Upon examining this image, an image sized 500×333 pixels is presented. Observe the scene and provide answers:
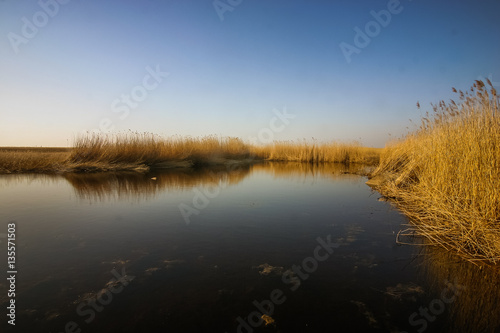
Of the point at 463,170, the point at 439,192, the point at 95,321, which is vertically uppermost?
the point at 463,170

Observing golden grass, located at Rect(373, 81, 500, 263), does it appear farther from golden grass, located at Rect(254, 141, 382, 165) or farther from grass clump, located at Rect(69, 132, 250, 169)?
golden grass, located at Rect(254, 141, 382, 165)

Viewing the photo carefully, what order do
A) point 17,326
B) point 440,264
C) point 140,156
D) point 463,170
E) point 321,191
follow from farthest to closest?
point 140,156 → point 321,191 → point 463,170 → point 440,264 → point 17,326

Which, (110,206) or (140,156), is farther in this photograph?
(140,156)

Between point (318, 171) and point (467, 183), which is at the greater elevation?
point (467, 183)

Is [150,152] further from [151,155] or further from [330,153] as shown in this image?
[330,153]

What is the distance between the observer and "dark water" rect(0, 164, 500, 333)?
1.95 m

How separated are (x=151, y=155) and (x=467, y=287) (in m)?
14.9

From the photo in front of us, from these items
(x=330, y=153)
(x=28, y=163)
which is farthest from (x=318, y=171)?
(x=28, y=163)

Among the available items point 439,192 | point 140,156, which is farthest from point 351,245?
point 140,156

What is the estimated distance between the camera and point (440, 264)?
2.91 metres

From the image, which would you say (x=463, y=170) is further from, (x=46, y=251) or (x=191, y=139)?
(x=191, y=139)

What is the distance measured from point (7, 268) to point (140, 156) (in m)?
12.5

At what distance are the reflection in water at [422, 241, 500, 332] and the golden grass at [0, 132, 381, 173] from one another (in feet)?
41.0

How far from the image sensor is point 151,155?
49.4ft
